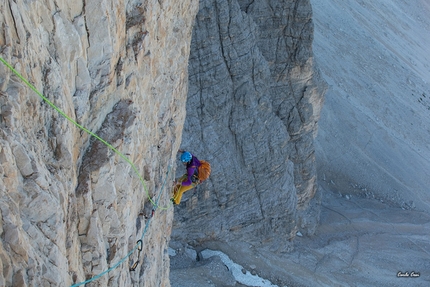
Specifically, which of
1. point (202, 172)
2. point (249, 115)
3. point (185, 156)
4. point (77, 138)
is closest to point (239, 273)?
point (249, 115)

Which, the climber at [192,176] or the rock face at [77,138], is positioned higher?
the rock face at [77,138]

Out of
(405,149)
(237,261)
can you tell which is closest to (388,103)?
(405,149)

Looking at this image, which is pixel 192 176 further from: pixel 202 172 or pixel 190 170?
pixel 202 172

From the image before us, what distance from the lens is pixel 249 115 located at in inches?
687

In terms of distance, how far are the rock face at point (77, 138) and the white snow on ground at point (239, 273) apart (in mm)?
9675

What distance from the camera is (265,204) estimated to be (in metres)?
18.5

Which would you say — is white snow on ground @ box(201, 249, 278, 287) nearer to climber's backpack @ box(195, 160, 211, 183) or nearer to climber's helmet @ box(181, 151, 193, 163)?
climber's backpack @ box(195, 160, 211, 183)

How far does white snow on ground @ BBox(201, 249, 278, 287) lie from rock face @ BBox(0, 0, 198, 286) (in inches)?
381

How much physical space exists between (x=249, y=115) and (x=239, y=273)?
575 centimetres

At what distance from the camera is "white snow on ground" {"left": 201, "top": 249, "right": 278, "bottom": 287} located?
17312 mm

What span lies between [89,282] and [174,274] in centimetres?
1061

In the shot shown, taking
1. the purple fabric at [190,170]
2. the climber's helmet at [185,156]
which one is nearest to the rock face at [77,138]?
the climber's helmet at [185,156]

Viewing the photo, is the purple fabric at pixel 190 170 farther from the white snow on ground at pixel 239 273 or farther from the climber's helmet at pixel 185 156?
the white snow on ground at pixel 239 273

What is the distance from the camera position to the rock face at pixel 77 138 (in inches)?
156
